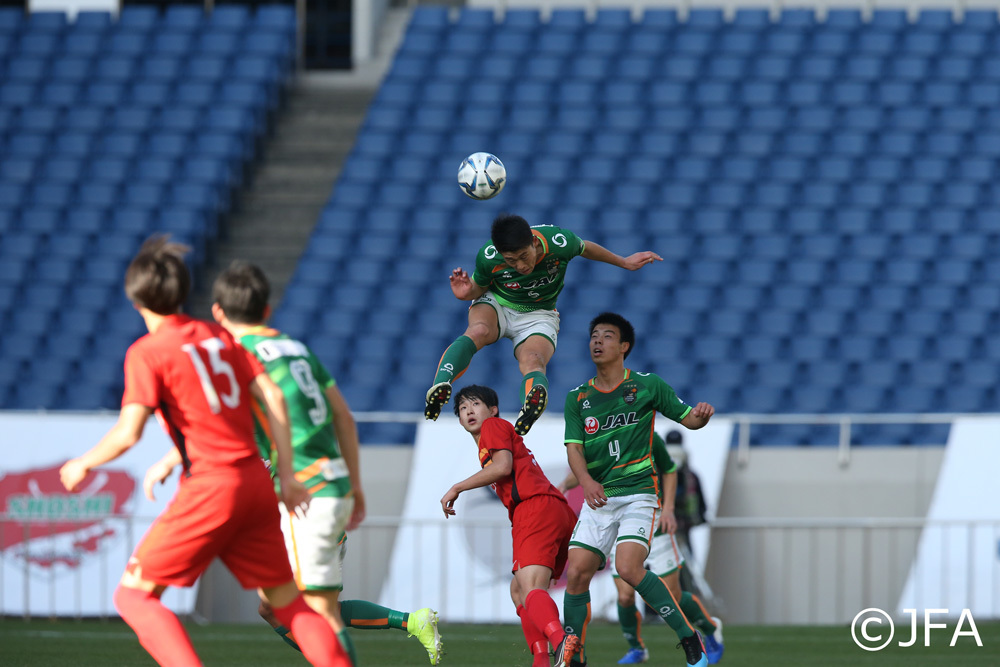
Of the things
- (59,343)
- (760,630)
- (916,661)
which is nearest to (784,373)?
(760,630)

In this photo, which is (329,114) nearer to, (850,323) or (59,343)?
(59,343)

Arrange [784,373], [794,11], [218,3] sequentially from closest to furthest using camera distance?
[784,373] → [794,11] → [218,3]

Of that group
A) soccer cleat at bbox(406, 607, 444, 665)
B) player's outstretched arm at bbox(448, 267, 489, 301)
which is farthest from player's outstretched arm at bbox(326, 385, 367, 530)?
player's outstretched arm at bbox(448, 267, 489, 301)

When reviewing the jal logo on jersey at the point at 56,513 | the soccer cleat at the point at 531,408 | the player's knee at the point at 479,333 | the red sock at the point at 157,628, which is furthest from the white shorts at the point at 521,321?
the jal logo on jersey at the point at 56,513

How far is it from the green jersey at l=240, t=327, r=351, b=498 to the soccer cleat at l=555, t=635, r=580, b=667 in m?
1.93

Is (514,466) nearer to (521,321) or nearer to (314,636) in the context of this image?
(521,321)

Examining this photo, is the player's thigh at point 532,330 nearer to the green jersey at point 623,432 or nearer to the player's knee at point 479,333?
the player's knee at point 479,333

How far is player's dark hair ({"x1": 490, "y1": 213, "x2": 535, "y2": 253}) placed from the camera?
735 centimetres

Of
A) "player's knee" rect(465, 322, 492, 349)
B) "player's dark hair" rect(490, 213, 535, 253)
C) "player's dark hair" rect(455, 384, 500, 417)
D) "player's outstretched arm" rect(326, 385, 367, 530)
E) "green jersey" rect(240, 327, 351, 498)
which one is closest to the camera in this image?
"green jersey" rect(240, 327, 351, 498)

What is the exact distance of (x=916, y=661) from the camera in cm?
877

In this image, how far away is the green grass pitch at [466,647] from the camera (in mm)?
8656

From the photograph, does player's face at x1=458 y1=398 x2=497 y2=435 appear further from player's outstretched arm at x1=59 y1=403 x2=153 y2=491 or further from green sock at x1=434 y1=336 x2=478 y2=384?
player's outstretched arm at x1=59 y1=403 x2=153 y2=491

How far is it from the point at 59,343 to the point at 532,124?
627 cm

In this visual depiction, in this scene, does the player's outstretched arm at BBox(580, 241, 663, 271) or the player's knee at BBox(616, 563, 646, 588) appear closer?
the player's knee at BBox(616, 563, 646, 588)
